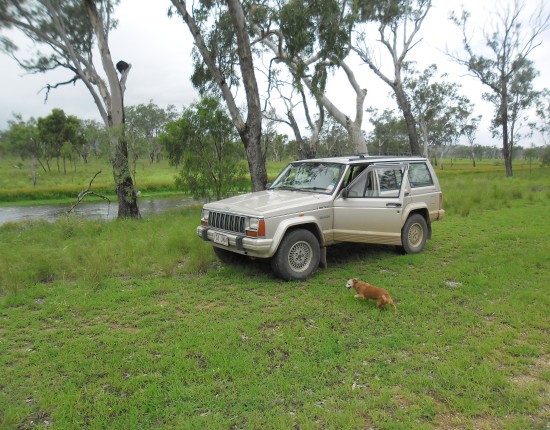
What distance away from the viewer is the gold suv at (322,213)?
5988mm

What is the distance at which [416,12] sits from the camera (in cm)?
2212

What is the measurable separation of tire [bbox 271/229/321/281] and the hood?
A: 421mm

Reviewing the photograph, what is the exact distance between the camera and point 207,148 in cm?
1806

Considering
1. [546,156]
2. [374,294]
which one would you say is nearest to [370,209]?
[374,294]

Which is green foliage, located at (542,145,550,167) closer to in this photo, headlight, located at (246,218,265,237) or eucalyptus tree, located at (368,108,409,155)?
eucalyptus tree, located at (368,108,409,155)

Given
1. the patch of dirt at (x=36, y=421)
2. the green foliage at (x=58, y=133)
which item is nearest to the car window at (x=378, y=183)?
the patch of dirt at (x=36, y=421)

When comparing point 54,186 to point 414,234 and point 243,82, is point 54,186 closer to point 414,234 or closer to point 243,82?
point 243,82

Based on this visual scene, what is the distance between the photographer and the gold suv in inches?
236

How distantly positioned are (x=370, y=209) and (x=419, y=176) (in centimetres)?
199

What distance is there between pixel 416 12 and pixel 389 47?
93.1 inches

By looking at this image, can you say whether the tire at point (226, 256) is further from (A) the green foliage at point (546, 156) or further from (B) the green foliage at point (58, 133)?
(A) the green foliage at point (546, 156)

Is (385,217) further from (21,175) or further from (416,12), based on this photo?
(21,175)

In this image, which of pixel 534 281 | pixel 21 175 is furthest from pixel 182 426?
pixel 21 175

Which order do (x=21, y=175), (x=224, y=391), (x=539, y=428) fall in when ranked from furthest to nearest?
1. (x=21, y=175)
2. (x=224, y=391)
3. (x=539, y=428)
